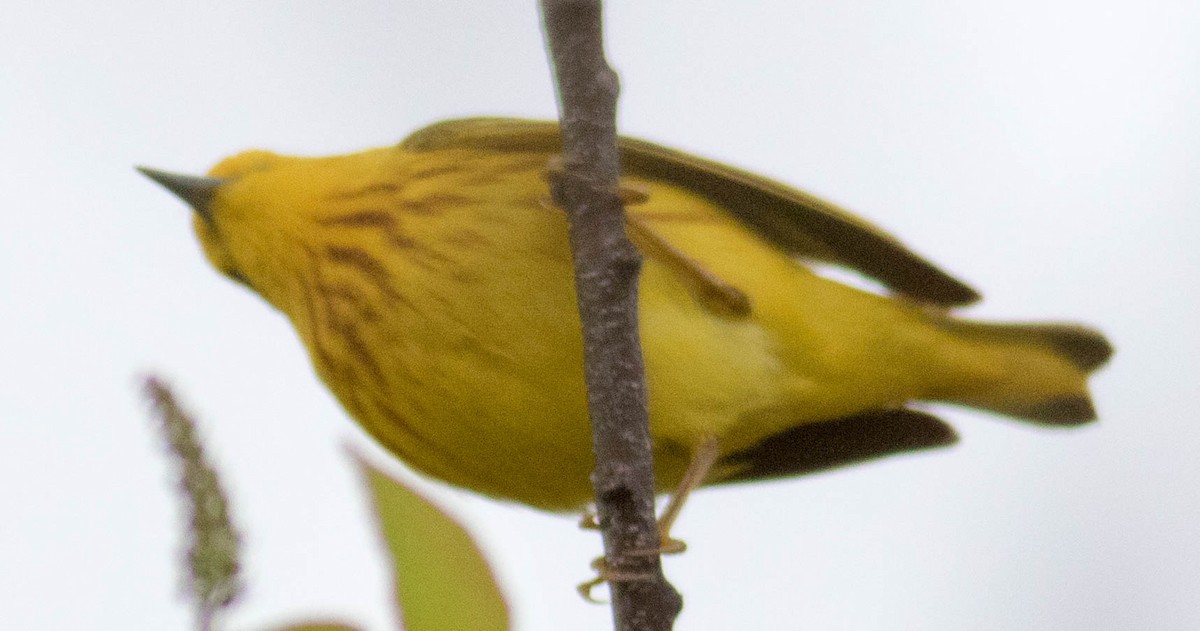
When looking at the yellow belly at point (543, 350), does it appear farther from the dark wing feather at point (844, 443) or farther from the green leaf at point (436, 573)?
the green leaf at point (436, 573)


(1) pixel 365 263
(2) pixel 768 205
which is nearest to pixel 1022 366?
(2) pixel 768 205

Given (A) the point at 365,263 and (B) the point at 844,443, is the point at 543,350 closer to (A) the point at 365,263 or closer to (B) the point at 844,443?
(A) the point at 365,263

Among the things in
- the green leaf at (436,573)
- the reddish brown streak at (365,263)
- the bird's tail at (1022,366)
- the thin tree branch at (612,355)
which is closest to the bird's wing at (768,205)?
the bird's tail at (1022,366)

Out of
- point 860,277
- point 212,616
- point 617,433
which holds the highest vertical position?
point 860,277

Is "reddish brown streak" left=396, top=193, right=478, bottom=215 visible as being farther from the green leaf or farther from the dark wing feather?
the green leaf

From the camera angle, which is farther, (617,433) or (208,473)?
(617,433)

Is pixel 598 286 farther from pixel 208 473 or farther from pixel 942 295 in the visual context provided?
pixel 942 295

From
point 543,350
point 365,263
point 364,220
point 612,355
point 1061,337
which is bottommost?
point 612,355

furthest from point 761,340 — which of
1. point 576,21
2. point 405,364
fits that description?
point 576,21
